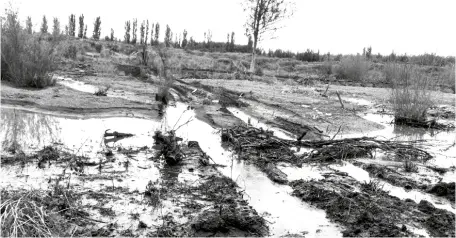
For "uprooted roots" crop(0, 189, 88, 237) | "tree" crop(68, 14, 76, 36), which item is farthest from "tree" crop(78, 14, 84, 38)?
"uprooted roots" crop(0, 189, 88, 237)

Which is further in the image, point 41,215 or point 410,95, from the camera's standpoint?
point 410,95

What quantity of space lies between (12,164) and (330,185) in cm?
432

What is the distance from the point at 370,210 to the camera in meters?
4.70

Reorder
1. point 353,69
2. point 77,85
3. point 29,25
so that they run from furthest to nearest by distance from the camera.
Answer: point 353,69
point 77,85
point 29,25

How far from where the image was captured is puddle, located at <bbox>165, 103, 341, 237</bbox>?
14.4ft

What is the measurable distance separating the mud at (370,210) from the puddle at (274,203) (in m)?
0.16

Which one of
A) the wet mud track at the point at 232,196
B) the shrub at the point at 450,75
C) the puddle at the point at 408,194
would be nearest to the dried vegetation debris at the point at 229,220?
the wet mud track at the point at 232,196

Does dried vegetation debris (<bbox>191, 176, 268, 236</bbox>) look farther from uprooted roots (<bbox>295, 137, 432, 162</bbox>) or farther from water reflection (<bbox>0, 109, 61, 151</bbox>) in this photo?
water reflection (<bbox>0, 109, 61, 151</bbox>)

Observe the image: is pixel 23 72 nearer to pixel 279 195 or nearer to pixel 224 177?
pixel 224 177

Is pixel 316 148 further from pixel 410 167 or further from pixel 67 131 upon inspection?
pixel 67 131

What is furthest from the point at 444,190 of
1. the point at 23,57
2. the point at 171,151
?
the point at 23,57

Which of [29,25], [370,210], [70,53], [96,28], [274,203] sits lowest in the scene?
[274,203]

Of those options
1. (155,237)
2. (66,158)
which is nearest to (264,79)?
(66,158)

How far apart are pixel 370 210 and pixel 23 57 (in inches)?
481
